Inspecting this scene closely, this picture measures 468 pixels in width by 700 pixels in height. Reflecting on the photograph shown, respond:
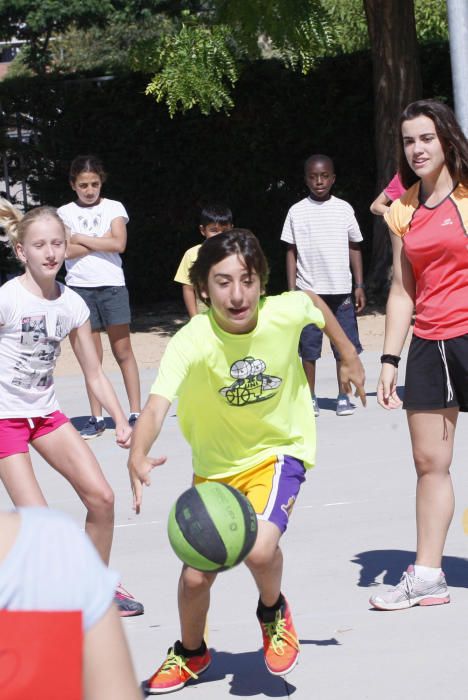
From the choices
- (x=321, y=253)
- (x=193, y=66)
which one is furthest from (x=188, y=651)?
(x=193, y=66)

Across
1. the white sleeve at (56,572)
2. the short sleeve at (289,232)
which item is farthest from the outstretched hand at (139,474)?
the short sleeve at (289,232)

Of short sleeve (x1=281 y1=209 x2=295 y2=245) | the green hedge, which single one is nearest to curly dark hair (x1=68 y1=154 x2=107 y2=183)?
short sleeve (x1=281 y1=209 x2=295 y2=245)

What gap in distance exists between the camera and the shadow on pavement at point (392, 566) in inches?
220

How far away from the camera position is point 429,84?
14.8 meters

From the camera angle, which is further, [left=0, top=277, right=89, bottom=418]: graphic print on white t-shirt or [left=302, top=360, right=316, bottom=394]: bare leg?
[left=302, top=360, right=316, bottom=394]: bare leg

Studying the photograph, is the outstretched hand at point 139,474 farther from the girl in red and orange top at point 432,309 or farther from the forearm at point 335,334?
the girl in red and orange top at point 432,309

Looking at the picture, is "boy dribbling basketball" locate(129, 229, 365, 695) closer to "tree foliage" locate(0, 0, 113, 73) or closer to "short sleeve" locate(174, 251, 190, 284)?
"short sleeve" locate(174, 251, 190, 284)

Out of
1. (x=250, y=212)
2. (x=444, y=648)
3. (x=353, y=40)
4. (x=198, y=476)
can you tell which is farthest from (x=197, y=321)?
(x=353, y=40)

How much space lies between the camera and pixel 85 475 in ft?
16.4

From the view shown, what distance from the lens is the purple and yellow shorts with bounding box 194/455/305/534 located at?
444 centimetres

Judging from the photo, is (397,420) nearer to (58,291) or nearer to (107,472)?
(107,472)

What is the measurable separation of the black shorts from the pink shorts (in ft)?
4.97

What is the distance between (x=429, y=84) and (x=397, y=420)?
7.11 metres

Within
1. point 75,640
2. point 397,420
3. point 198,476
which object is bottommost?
point 397,420
